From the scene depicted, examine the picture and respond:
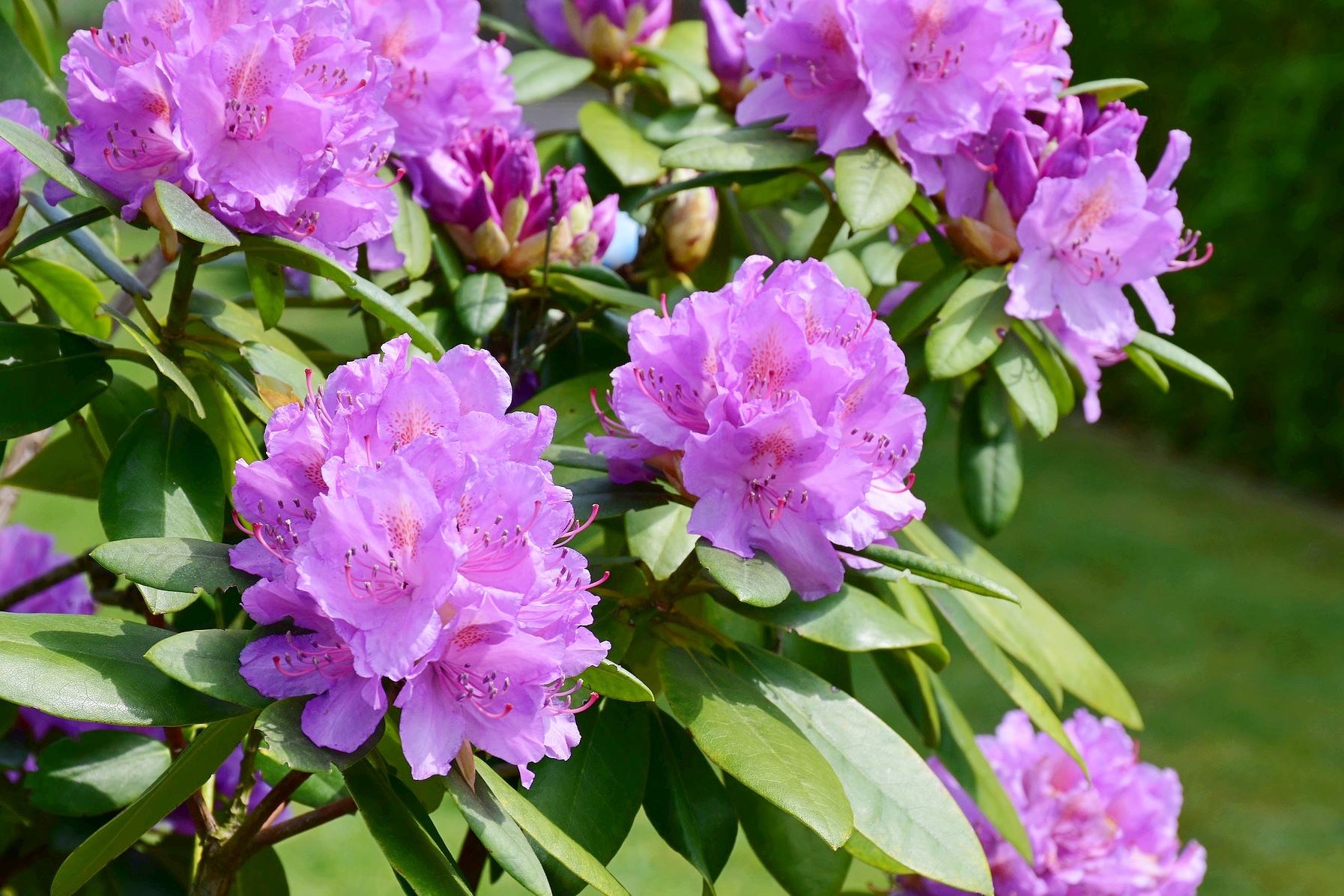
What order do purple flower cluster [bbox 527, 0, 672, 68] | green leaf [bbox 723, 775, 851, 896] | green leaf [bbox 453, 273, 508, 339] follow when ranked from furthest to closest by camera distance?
purple flower cluster [bbox 527, 0, 672, 68]
green leaf [bbox 453, 273, 508, 339]
green leaf [bbox 723, 775, 851, 896]

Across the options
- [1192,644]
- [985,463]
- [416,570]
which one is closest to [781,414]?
[416,570]

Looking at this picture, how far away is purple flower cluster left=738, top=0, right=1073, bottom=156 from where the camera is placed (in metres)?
1.03

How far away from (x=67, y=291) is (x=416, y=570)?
1.83 feet

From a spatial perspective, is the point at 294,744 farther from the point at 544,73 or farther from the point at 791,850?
the point at 544,73

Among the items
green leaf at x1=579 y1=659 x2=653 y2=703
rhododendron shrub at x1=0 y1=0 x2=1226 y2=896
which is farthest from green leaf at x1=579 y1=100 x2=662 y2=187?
green leaf at x1=579 y1=659 x2=653 y2=703

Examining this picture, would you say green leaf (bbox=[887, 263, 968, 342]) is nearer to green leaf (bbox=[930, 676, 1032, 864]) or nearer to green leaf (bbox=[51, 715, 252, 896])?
green leaf (bbox=[930, 676, 1032, 864])

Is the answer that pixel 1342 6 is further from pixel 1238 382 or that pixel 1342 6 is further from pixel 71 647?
pixel 71 647

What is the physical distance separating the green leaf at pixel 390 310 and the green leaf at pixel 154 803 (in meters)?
0.28

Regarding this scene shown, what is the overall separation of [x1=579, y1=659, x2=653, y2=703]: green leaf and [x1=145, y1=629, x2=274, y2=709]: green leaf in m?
0.17

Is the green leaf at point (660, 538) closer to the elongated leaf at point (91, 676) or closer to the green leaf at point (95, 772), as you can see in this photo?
the elongated leaf at point (91, 676)

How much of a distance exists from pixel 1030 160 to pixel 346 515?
63 centimetres

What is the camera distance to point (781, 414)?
77 centimetres

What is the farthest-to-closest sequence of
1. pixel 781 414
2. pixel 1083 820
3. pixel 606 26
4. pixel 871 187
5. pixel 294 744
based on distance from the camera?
→ pixel 606 26
pixel 1083 820
pixel 871 187
pixel 781 414
pixel 294 744

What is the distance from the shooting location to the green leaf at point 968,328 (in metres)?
1.03
